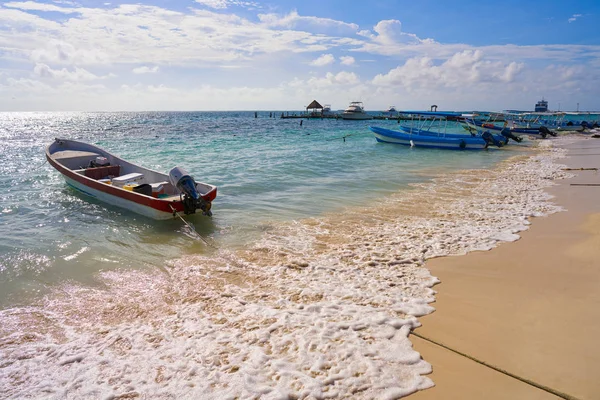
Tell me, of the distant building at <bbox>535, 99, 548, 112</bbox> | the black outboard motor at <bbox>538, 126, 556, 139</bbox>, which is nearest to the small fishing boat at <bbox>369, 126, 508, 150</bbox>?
the black outboard motor at <bbox>538, 126, 556, 139</bbox>

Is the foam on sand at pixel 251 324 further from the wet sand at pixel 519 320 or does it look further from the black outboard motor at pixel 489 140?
the black outboard motor at pixel 489 140

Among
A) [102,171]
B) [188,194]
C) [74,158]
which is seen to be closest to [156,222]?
[188,194]

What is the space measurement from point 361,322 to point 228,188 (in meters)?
11.0

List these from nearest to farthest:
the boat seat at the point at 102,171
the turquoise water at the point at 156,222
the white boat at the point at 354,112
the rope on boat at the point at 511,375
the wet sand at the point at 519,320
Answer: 1. the rope on boat at the point at 511,375
2. the wet sand at the point at 519,320
3. the turquoise water at the point at 156,222
4. the boat seat at the point at 102,171
5. the white boat at the point at 354,112

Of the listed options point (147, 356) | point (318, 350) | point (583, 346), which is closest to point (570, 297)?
point (583, 346)

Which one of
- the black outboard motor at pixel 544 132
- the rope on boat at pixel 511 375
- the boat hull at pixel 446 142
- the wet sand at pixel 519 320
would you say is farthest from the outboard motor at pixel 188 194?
the black outboard motor at pixel 544 132

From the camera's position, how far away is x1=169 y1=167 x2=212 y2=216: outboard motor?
9.95 meters

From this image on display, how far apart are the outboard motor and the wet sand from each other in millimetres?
6024

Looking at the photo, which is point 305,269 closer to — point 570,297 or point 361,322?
point 361,322

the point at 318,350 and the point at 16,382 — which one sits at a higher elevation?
the point at 318,350

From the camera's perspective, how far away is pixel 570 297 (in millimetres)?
5594

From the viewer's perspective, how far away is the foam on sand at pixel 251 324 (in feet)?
13.4

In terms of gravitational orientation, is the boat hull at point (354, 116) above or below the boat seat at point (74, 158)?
above

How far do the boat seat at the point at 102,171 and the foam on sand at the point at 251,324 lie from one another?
27.8 ft
